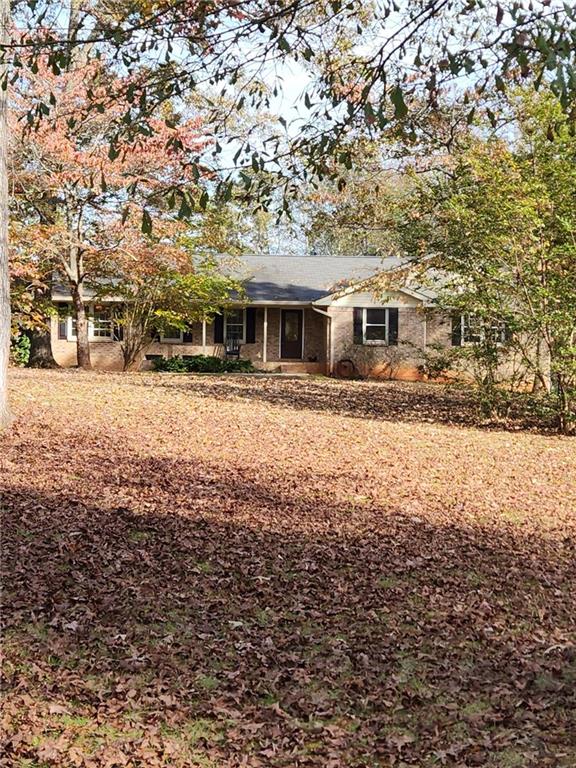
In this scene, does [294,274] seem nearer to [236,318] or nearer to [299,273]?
[299,273]

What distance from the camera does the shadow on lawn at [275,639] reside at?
3494 mm

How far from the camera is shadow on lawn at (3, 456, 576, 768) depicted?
11.5 ft

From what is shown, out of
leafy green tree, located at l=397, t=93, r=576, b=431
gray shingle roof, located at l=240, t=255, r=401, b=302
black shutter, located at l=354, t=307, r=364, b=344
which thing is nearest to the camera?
leafy green tree, located at l=397, t=93, r=576, b=431

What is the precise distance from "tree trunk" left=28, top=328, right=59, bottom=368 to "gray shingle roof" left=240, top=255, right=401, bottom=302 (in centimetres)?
669

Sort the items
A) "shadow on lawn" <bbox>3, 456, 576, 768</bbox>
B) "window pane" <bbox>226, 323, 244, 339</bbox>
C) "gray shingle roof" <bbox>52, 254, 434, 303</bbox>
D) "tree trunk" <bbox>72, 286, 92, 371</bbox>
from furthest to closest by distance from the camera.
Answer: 1. "window pane" <bbox>226, 323, 244, 339</bbox>
2. "gray shingle roof" <bbox>52, 254, 434, 303</bbox>
3. "tree trunk" <bbox>72, 286, 92, 371</bbox>
4. "shadow on lawn" <bbox>3, 456, 576, 768</bbox>

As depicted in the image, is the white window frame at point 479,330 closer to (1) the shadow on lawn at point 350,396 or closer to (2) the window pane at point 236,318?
(1) the shadow on lawn at point 350,396

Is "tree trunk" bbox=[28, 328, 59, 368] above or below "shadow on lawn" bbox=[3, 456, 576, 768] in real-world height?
above

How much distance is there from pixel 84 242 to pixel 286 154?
15.9 metres

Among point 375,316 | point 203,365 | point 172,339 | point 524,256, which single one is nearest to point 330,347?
point 375,316

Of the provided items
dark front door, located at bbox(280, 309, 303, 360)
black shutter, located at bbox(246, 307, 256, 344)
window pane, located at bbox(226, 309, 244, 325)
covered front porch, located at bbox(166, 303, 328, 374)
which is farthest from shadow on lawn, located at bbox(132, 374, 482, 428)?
window pane, located at bbox(226, 309, 244, 325)

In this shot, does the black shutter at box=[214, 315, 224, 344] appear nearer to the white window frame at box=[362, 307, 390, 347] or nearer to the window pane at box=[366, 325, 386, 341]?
the white window frame at box=[362, 307, 390, 347]

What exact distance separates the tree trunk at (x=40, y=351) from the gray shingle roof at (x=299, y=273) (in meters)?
6.69

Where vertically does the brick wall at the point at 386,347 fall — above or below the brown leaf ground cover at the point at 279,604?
above

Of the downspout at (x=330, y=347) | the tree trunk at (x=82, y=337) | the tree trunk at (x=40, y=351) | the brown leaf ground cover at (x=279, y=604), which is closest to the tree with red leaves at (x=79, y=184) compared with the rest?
the tree trunk at (x=82, y=337)
